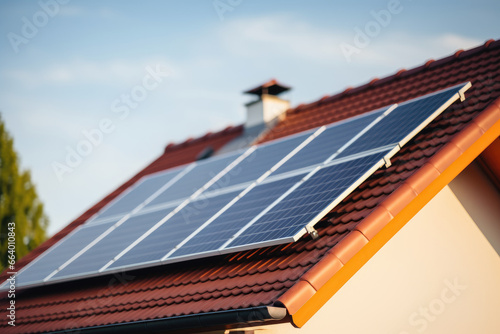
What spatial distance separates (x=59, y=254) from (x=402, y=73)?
6.33 m

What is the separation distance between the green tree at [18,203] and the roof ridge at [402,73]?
14.5 m

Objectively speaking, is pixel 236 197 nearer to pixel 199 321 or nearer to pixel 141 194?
pixel 199 321

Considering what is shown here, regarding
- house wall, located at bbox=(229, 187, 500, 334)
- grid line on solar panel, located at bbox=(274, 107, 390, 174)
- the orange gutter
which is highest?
grid line on solar panel, located at bbox=(274, 107, 390, 174)

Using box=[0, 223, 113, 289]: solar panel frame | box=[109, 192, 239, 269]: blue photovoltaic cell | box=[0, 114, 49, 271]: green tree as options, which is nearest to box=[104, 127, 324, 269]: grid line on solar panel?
box=[109, 192, 239, 269]: blue photovoltaic cell

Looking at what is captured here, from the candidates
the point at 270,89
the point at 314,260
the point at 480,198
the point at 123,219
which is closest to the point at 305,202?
the point at 314,260

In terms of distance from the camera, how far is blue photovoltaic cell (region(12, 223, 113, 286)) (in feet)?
30.1

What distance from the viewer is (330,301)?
21.7 ft

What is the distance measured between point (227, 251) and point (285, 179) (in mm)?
1522

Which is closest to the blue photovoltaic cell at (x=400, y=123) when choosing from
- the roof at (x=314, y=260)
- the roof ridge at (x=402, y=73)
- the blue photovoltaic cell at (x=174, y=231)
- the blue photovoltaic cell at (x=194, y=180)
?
the roof at (x=314, y=260)

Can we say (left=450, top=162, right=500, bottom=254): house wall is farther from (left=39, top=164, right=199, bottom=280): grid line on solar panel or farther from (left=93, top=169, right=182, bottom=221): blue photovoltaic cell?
(left=93, top=169, right=182, bottom=221): blue photovoltaic cell

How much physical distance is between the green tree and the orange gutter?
1902cm

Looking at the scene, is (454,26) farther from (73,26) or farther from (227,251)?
(73,26)

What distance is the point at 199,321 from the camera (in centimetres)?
644

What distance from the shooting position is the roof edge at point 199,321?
5.76 m
